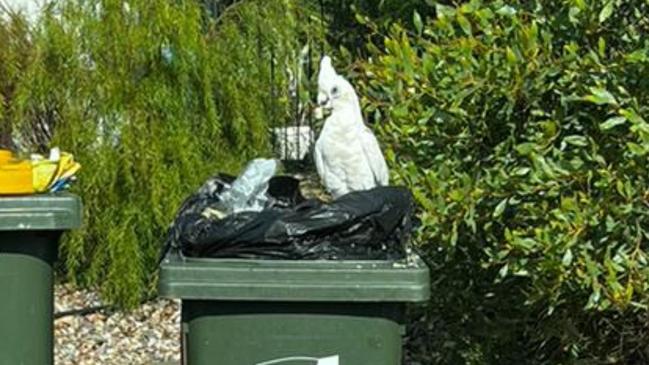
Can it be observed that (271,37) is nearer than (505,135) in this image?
No

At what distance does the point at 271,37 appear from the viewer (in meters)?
7.50

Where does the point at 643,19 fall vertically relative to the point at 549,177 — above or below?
above

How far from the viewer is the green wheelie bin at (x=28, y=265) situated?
13.4ft

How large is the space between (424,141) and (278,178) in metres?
1.13

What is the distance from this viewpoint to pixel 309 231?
3.86 metres

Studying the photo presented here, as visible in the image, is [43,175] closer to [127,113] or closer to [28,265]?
[28,265]

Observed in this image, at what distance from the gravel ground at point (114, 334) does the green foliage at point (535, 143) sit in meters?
2.03

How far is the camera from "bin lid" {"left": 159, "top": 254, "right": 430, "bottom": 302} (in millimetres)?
3773

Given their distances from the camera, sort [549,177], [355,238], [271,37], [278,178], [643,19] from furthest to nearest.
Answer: [271,37] < [643,19] < [549,177] < [278,178] < [355,238]

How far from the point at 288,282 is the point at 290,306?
81 millimetres

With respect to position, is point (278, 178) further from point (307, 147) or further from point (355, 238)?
point (307, 147)

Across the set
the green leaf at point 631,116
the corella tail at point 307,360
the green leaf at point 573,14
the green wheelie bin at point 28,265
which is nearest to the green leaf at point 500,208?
the green leaf at point 631,116

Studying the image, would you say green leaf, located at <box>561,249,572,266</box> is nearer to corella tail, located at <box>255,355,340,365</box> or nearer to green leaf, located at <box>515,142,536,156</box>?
green leaf, located at <box>515,142,536,156</box>

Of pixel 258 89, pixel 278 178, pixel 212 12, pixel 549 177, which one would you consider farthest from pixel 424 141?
Answer: pixel 212 12
